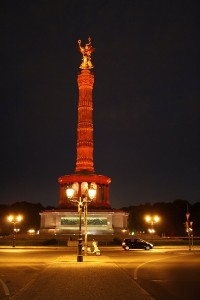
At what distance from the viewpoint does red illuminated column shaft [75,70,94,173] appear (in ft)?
206

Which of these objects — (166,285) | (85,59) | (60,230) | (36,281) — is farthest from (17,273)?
(85,59)

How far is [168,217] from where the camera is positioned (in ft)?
312

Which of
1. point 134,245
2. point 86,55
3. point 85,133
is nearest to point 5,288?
point 134,245

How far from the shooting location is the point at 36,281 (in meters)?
13.0

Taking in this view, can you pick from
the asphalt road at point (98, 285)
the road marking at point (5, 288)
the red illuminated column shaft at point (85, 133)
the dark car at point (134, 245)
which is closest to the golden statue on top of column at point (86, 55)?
the red illuminated column shaft at point (85, 133)

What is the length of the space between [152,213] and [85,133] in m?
41.7

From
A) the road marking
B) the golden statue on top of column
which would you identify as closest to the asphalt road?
the road marking

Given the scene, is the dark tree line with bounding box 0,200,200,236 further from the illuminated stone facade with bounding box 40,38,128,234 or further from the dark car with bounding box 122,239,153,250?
the dark car with bounding box 122,239,153,250

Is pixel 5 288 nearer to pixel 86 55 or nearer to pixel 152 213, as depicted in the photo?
pixel 86 55

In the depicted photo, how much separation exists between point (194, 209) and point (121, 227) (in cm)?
3976

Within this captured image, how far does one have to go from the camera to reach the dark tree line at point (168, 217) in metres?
91.3

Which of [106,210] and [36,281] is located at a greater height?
[106,210]

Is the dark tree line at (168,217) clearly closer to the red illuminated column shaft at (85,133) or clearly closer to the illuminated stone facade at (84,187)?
the illuminated stone facade at (84,187)

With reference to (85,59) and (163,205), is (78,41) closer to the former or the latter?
(85,59)
